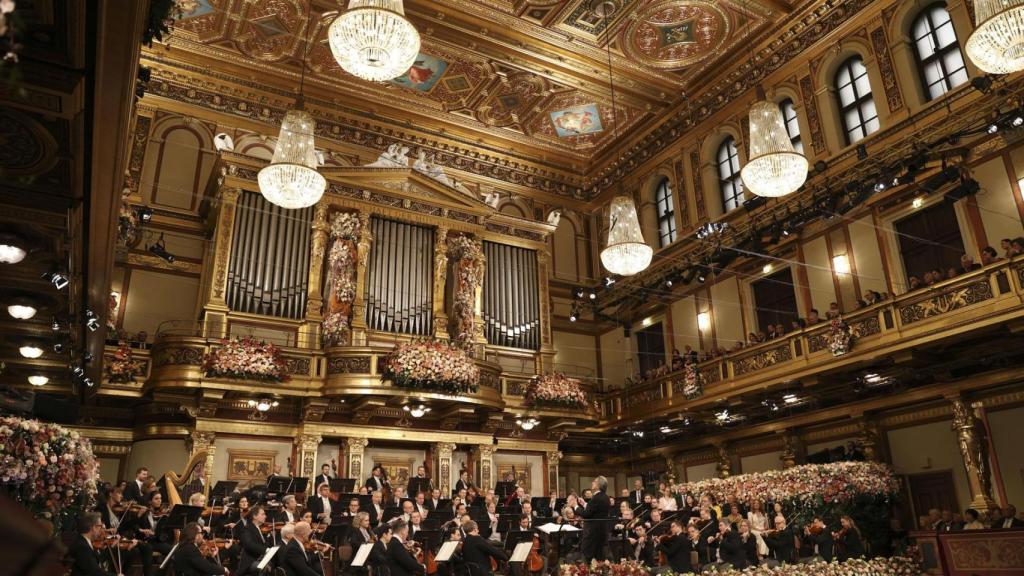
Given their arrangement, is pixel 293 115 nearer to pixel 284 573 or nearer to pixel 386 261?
pixel 284 573

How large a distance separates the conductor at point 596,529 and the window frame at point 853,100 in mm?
9957

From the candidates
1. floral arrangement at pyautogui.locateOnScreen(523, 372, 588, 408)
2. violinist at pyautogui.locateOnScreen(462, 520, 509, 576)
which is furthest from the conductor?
floral arrangement at pyautogui.locateOnScreen(523, 372, 588, 408)

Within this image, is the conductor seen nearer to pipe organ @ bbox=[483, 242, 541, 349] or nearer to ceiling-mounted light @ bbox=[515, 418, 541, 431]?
ceiling-mounted light @ bbox=[515, 418, 541, 431]

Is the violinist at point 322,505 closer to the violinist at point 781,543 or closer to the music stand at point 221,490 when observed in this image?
the music stand at point 221,490

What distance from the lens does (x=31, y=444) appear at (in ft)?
17.6

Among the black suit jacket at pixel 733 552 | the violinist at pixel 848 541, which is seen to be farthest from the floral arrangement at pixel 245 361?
the violinist at pixel 848 541

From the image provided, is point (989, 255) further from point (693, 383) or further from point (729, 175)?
point (729, 175)

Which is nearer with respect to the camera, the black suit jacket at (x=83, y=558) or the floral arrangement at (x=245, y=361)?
the black suit jacket at (x=83, y=558)

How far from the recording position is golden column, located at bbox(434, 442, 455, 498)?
609 inches

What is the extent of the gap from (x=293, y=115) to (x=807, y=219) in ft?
35.5

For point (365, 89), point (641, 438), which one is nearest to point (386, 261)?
point (365, 89)

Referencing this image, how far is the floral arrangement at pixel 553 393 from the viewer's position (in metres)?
16.2

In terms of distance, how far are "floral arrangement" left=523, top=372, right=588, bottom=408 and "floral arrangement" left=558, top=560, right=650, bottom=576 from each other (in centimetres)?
717

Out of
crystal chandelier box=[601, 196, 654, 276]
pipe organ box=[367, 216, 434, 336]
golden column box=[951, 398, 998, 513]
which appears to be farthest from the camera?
pipe organ box=[367, 216, 434, 336]
